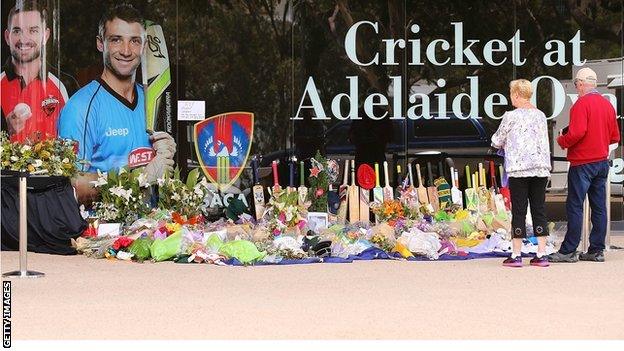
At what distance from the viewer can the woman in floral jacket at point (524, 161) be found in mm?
12836

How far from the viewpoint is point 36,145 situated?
1412cm

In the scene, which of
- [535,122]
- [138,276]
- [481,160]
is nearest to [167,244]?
[138,276]

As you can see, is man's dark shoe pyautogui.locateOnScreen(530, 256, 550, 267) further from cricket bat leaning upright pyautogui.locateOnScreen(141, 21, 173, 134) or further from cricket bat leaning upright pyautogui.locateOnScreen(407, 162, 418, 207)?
cricket bat leaning upright pyautogui.locateOnScreen(141, 21, 173, 134)

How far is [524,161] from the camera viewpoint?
12.8 m

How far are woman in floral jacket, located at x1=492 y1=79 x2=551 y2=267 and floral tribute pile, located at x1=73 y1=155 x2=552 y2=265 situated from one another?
0.97m

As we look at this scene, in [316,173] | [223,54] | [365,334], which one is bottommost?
[365,334]

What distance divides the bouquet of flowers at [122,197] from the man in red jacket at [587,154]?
4.38 meters

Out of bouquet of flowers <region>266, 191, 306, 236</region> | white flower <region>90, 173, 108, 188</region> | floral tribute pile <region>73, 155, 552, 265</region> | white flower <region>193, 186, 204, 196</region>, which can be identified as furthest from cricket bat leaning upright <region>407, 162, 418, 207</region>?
white flower <region>90, 173, 108, 188</region>

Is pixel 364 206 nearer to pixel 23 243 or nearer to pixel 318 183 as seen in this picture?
pixel 318 183

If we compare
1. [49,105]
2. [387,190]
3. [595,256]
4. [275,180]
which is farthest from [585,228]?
[49,105]

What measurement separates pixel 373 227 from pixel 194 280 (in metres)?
2.84

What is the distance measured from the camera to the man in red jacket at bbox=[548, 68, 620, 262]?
510 inches

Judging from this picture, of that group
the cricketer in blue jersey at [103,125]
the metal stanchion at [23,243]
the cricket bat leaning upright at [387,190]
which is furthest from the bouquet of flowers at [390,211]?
the metal stanchion at [23,243]

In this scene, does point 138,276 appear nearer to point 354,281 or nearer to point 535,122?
point 354,281
